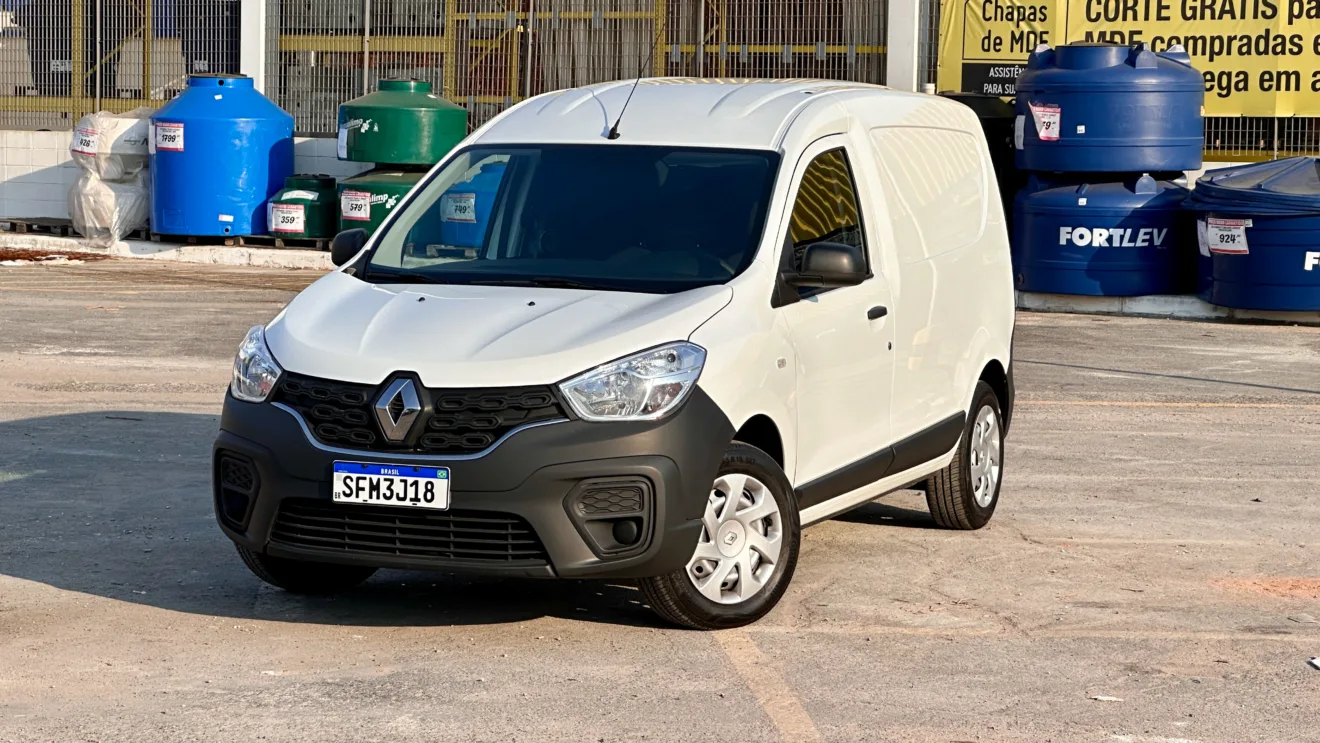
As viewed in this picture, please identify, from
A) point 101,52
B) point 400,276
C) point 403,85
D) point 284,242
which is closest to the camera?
point 400,276

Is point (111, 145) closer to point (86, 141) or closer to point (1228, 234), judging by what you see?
point (86, 141)

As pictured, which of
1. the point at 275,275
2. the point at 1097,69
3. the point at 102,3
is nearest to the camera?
the point at 1097,69

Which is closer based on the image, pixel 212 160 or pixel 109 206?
pixel 212 160

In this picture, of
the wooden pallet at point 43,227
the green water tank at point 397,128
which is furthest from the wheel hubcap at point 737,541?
the wooden pallet at point 43,227

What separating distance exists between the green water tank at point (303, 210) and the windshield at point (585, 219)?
1416 cm

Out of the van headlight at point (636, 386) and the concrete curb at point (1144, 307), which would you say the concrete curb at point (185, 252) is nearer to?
the concrete curb at point (1144, 307)

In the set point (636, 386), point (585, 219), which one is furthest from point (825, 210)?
point (636, 386)

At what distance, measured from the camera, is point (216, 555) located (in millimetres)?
7148

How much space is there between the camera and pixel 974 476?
26.2 feet

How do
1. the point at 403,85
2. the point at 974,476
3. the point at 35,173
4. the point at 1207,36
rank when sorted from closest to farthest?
the point at 974,476 < the point at 1207,36 < the point at 403,85 < the point at 35,173

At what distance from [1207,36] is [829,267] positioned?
1464cm

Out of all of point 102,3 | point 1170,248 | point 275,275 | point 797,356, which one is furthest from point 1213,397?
point 102,3

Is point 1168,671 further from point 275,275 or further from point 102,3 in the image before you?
point 102,3

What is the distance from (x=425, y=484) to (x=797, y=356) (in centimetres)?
138
